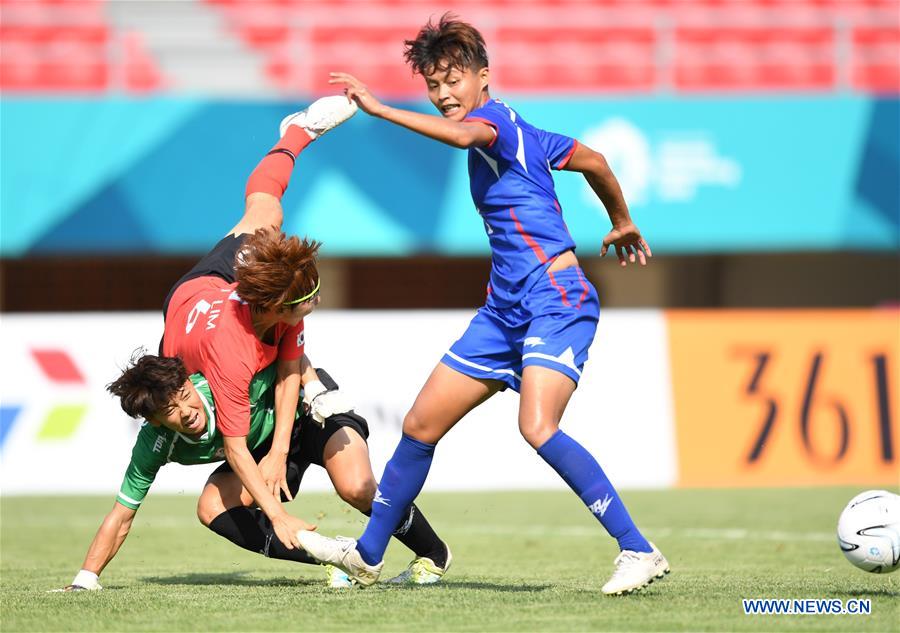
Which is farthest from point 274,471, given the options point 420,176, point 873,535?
point 420,176

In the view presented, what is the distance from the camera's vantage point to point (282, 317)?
5.45m

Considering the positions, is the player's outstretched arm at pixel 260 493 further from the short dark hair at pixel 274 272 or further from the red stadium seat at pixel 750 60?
the red stadium seat at pixel 750 60

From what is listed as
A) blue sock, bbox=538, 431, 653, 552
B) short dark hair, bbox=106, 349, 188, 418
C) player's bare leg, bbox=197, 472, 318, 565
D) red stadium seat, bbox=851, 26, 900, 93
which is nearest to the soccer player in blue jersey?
blue sock, bbox=538, 431, 653, 552

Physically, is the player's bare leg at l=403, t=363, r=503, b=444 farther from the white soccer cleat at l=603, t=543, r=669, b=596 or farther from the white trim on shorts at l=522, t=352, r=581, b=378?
the white soccer cleat at l=603, t=543, r=669, b=596

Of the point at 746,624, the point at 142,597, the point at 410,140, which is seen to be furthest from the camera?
the point at 410,140

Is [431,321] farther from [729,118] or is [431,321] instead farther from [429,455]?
[429,455]

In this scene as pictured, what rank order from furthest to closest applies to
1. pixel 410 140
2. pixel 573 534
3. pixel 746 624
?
pixel 410 140 → pixel 573 534 → pixel 746 624

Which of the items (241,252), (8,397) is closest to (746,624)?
(241,252)

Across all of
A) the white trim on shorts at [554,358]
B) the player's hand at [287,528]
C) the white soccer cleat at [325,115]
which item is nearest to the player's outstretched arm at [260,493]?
the player's hand at [287,528]

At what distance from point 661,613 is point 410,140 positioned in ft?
30.1

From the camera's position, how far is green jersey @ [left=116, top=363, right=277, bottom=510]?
562cm

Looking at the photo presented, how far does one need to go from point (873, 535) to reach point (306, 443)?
2.57 metres

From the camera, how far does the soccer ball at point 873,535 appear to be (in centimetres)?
535

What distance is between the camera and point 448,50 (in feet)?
17.6
